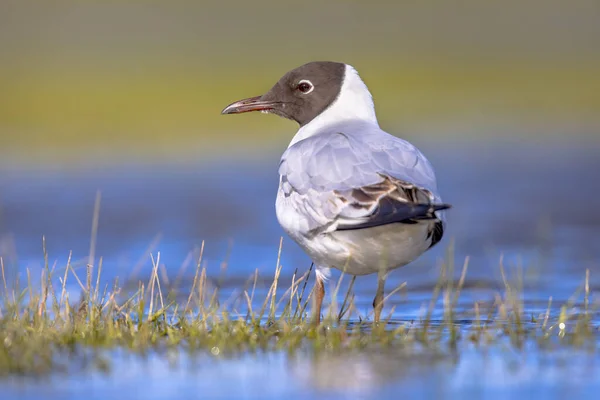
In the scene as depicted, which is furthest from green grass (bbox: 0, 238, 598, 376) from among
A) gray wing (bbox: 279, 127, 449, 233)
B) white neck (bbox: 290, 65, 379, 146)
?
white neck (bbox: 290, 65, 379, 146)

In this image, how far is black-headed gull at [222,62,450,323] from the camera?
633 cm

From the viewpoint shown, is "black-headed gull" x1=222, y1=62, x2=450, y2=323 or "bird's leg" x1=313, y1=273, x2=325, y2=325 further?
"bird's leg" x1=313, y1=273, x2=325, y2=325

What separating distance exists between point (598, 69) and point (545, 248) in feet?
65.2

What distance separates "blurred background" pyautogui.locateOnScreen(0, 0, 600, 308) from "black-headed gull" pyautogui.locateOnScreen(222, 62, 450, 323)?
121 centimetres

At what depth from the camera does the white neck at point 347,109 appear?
791 centimetres

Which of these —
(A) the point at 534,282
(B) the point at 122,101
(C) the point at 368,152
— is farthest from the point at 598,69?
(C) the point at 368,152

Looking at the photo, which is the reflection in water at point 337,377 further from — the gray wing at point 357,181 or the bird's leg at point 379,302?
the bird's leg at point 379,302

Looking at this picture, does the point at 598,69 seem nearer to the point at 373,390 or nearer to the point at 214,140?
the point at 214,140

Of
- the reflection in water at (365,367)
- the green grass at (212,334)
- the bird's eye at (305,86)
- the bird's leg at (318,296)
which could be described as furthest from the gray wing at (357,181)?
the bird's eye at (305,86)

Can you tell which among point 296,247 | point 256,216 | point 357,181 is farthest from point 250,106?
point 256,216

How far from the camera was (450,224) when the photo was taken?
471 inches

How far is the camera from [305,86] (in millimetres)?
8156

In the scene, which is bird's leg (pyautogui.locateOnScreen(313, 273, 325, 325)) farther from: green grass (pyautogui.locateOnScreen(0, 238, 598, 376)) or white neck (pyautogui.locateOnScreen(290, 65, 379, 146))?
white neck (pyautogui.locateOnScreen(290, 65, 379, 146))

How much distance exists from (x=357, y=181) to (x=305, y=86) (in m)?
1.76
